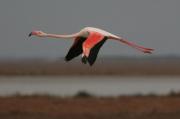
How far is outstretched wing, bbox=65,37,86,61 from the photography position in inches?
329

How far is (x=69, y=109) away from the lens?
3894 cm

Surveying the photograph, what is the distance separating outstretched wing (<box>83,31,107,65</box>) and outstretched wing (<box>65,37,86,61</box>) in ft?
1.25

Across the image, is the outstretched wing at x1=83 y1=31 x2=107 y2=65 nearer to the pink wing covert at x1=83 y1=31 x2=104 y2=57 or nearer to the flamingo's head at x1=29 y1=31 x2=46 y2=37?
the pink wing covert at x1=83 y1=31 x2=104 y2=57

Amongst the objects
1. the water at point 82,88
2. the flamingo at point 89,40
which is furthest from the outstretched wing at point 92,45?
the water at point 82,88

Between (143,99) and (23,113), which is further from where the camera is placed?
(143,99)

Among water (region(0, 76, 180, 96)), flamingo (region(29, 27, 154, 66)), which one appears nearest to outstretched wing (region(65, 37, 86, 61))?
flamingo (region(29, 27, 154, 66))

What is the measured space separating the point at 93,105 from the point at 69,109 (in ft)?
9.37

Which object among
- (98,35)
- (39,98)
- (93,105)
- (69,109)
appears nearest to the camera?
(98,35)

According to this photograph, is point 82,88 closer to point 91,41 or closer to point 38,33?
point 38,33

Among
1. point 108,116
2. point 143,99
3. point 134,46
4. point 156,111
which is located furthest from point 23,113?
point 134,46

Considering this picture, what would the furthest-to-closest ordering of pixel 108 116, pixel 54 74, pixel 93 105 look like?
pixel 54 74, pixel 93 105, pixel 108 116

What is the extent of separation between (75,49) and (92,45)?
0.91 m

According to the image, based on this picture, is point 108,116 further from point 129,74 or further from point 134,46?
point 129,74

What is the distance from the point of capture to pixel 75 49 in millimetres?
8609
